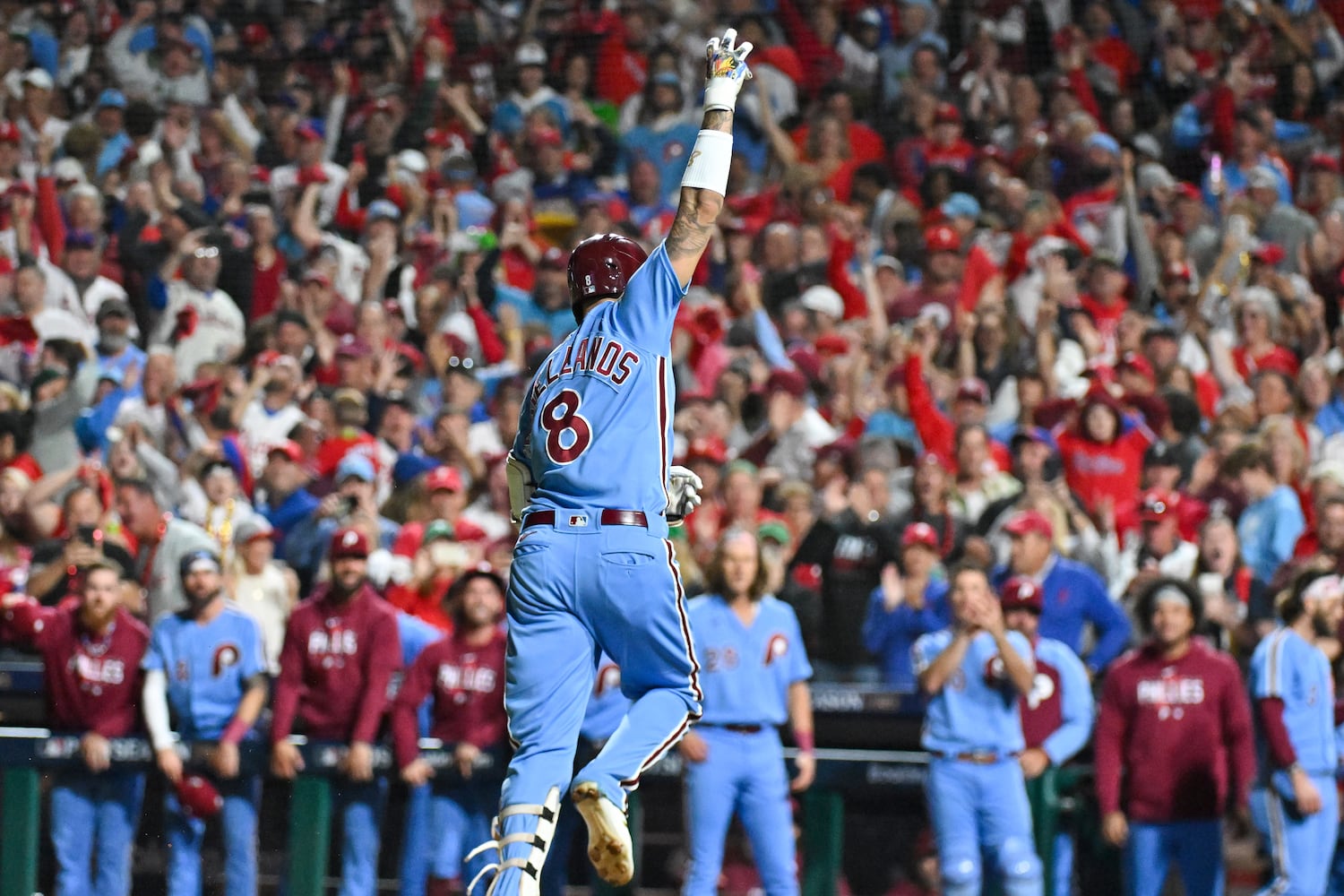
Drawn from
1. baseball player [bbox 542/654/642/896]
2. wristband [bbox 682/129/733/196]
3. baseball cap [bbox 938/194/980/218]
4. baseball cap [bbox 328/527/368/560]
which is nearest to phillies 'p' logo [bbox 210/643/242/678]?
baseball cap [bbox 328/527/368/560]

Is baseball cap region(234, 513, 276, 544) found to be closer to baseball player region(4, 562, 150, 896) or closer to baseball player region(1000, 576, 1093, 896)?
baseball player region(4, 562, 150, 896)

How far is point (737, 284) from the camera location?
12.1 m

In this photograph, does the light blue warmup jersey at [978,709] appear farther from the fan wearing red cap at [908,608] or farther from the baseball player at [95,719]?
the baseball player at [95,719]

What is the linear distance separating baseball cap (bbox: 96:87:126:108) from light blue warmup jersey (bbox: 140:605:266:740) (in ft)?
22.1

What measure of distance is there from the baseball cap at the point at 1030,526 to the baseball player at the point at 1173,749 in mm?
627

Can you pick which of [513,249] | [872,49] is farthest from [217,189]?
[872,49]

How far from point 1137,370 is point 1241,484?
4.01ft

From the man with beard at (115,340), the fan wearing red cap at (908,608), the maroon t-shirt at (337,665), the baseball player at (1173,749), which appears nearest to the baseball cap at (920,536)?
the fan wearing red cap at (908,608)

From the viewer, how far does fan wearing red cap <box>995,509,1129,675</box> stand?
886 centimetres

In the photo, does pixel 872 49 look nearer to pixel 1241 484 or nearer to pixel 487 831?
pixel 1241 484

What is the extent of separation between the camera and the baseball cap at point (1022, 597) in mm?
8531

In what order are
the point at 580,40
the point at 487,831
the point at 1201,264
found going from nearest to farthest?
the point at 487,831 → the point at 1201,264 → the point at 580,40

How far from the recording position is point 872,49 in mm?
14266

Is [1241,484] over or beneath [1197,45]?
beneath
